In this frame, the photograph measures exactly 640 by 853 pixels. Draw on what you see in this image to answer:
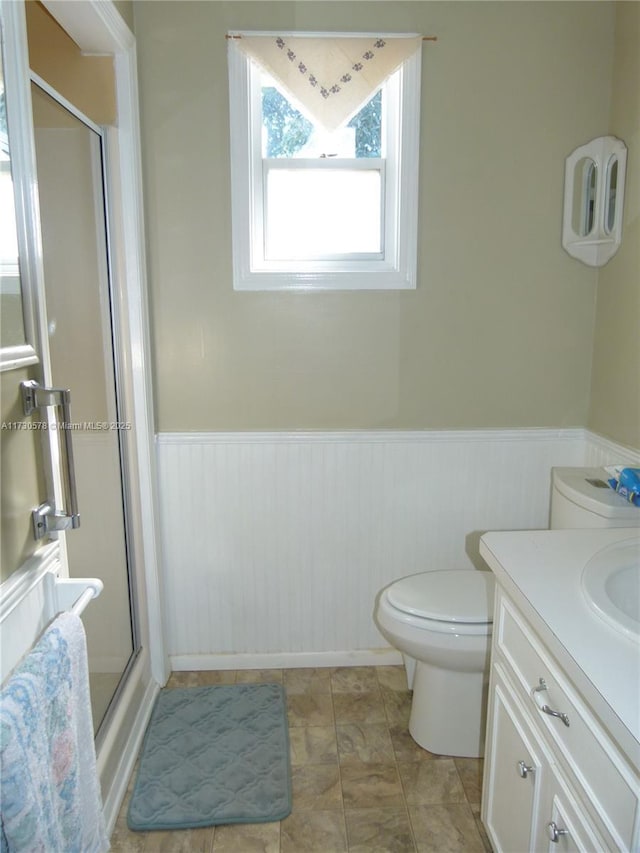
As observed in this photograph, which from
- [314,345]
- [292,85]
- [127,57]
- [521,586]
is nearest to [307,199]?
[292,85]

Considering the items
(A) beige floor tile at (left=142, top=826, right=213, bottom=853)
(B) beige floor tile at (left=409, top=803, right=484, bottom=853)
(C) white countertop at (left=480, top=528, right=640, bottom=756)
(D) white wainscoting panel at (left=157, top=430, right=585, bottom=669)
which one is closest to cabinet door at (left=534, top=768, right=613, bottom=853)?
→ (C) white countertop at (left=480, top=528, right=640, bottom=756)

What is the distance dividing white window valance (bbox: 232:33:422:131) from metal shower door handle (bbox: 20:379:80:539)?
4.72 ft

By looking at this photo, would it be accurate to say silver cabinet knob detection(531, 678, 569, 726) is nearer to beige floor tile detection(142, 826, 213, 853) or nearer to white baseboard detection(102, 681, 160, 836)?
beige floor tile detection(142, 826, 213, 853)

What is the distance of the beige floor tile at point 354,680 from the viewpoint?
2381 millimetres

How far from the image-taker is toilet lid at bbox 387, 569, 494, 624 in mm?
1904

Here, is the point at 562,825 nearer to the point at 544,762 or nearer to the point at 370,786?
the point at 544,762

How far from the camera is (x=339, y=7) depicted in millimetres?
2105

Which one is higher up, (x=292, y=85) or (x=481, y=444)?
(x=292, y=85)

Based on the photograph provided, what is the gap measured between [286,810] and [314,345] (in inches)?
58.1

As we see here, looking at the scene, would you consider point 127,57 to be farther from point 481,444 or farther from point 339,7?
point 481,444

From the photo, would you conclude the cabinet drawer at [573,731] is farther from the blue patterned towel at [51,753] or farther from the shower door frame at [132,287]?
the shower door frame at [132,287]

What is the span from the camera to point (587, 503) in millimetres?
1858

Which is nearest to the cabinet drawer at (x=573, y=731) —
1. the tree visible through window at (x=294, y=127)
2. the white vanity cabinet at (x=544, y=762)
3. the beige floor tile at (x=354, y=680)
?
the white vanity cabinet at (x=544, y=762)

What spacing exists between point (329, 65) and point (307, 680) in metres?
2.22
